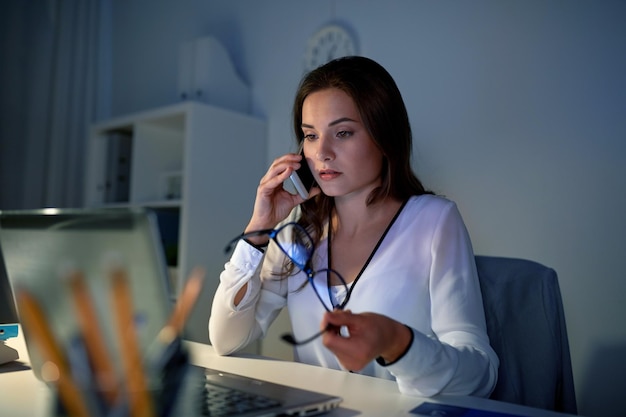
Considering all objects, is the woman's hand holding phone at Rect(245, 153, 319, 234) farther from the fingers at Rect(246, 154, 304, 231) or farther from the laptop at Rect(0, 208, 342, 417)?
the laptop at Rect(0, 208, 342, 417)

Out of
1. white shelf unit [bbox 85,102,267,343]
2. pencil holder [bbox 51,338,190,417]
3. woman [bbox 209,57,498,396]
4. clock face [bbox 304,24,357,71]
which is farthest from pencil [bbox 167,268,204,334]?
clock face [bbox 304,24,357,71]

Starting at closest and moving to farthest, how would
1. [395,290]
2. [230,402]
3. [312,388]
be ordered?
[230,402], [312,388], [395,290]

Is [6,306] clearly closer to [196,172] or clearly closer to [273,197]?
[273,197]

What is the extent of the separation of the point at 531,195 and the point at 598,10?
57 cm

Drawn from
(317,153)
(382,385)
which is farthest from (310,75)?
(382,385)

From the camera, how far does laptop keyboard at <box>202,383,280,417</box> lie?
1.88ft

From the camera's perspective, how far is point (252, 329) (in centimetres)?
117

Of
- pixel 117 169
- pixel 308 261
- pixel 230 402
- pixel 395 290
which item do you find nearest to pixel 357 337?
pixel 230 402

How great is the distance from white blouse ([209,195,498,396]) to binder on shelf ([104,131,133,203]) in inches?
70.4

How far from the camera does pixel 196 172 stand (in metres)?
2.31

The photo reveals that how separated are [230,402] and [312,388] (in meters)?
0.20

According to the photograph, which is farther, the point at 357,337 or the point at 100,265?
the point at 357,337

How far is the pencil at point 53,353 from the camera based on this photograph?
0.33 m

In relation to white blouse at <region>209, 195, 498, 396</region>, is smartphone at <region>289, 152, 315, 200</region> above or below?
above
